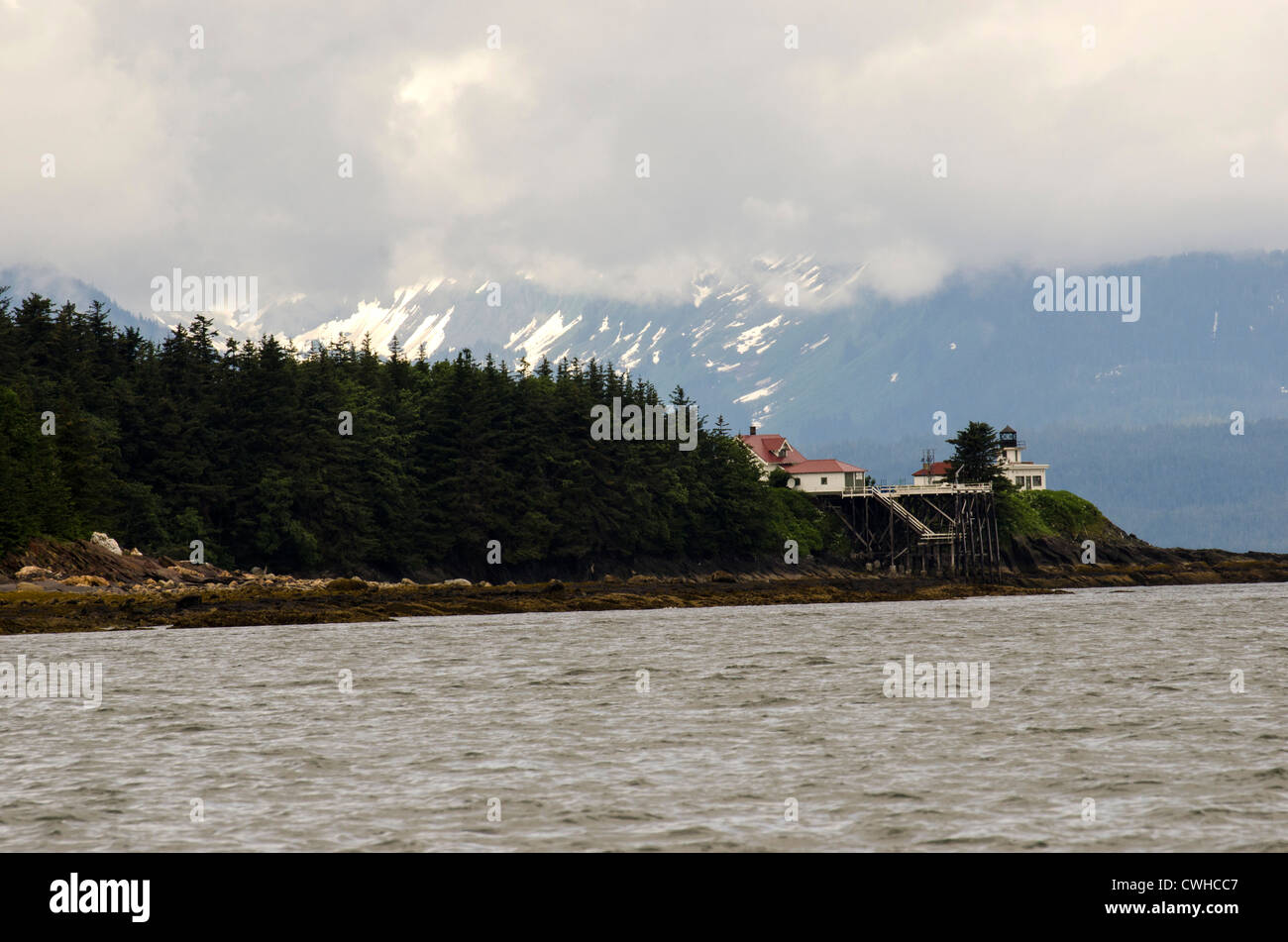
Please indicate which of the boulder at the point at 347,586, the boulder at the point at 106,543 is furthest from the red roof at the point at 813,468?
the boulder at the point at 106,543

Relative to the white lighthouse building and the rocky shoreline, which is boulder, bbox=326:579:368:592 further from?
the white lighthouse building

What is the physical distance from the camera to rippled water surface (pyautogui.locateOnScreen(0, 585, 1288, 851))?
17969 millimetres

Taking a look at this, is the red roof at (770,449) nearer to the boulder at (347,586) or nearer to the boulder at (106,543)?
the boulder at (347,586)

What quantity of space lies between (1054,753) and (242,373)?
85374mm

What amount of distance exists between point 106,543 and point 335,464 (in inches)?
930

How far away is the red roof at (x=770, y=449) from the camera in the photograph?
147137mm

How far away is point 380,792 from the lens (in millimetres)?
20656

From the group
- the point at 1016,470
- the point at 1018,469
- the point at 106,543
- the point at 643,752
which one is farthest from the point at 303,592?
the point at 1018,469

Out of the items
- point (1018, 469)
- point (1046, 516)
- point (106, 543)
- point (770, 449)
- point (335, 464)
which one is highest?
point (770, 449)

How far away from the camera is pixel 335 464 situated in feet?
334

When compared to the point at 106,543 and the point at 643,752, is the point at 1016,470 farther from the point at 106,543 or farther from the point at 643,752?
the point at 643,752
